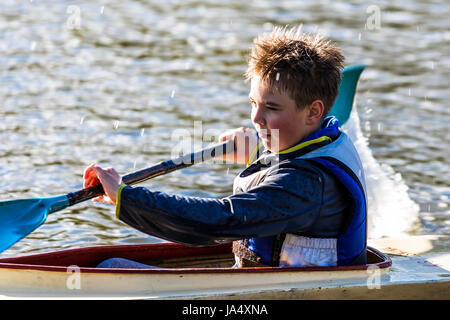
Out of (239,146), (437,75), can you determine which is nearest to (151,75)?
(437,75)

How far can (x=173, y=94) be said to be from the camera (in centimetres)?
780

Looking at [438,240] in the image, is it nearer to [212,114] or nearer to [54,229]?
[54,229]

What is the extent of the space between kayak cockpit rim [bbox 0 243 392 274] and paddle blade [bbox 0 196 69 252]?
0.10m

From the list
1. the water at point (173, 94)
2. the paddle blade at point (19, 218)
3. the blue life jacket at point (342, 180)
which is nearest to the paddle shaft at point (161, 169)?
the paddle blade at point (19, 218)

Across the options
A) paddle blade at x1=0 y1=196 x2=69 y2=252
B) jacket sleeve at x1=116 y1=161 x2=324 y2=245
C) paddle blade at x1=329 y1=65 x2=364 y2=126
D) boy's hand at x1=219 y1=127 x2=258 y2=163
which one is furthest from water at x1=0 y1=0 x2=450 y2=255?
jacket sleeve at x1=116 y1=161 x2=324 y2=245

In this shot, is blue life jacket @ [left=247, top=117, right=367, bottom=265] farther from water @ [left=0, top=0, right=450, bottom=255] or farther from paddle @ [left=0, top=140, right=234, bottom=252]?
water @ [left=0, top=0, right=450, bottom=255]

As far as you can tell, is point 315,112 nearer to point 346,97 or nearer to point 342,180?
point 342,180

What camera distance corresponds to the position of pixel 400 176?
6.10 m

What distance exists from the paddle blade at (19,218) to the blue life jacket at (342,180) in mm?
910

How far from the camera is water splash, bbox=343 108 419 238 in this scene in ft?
17.1

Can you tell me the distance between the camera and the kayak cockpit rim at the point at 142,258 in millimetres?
3264

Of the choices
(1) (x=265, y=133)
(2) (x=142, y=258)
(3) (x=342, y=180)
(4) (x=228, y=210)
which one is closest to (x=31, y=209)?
(2) (x=142, y=258)

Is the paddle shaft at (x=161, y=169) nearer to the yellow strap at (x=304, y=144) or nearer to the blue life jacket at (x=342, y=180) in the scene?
the blue life jacket at (x=342, y=180)
